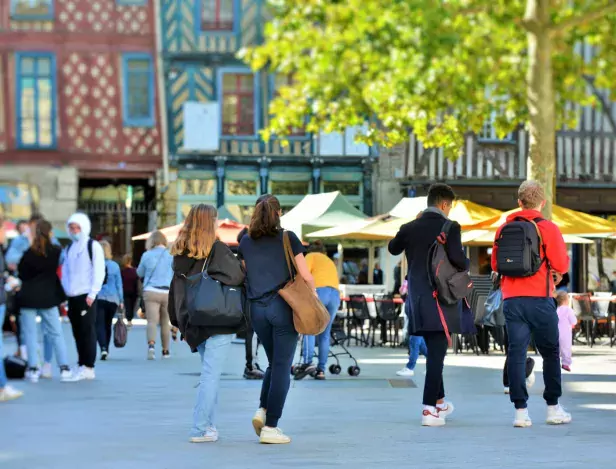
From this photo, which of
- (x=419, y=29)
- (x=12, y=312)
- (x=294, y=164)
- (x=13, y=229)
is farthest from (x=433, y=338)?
(x=294, y=164)

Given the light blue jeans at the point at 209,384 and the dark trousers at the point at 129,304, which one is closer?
the light blue jeans at the point at 209,384

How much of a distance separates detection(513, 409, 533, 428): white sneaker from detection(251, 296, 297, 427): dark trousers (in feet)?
5.39

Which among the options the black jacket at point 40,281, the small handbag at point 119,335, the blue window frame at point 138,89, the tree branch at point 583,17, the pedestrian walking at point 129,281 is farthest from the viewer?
the blue window frame at point 138,89

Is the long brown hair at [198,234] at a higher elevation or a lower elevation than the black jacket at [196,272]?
higher

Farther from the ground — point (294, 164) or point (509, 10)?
point (509, 10)

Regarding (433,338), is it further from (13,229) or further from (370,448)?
(13,229)

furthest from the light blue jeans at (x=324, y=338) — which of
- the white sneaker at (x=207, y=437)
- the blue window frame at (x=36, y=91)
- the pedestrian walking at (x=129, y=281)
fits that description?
the blue window frame at (x=36, y=91)

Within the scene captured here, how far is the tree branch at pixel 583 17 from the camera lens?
20172mm

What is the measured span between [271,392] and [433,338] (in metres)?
1.50

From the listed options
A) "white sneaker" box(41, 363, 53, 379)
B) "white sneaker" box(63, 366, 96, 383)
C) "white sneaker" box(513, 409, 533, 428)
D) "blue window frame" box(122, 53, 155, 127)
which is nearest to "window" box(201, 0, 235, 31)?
"blue window frame" box(122, 53, 155, 127)

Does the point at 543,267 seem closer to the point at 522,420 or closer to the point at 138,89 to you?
the point at 522,420

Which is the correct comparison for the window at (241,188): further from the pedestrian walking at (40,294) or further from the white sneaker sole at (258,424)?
the white sneaker sole at (258,424)

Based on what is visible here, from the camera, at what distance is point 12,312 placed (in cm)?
1380

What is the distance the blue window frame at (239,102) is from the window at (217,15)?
96 cm
